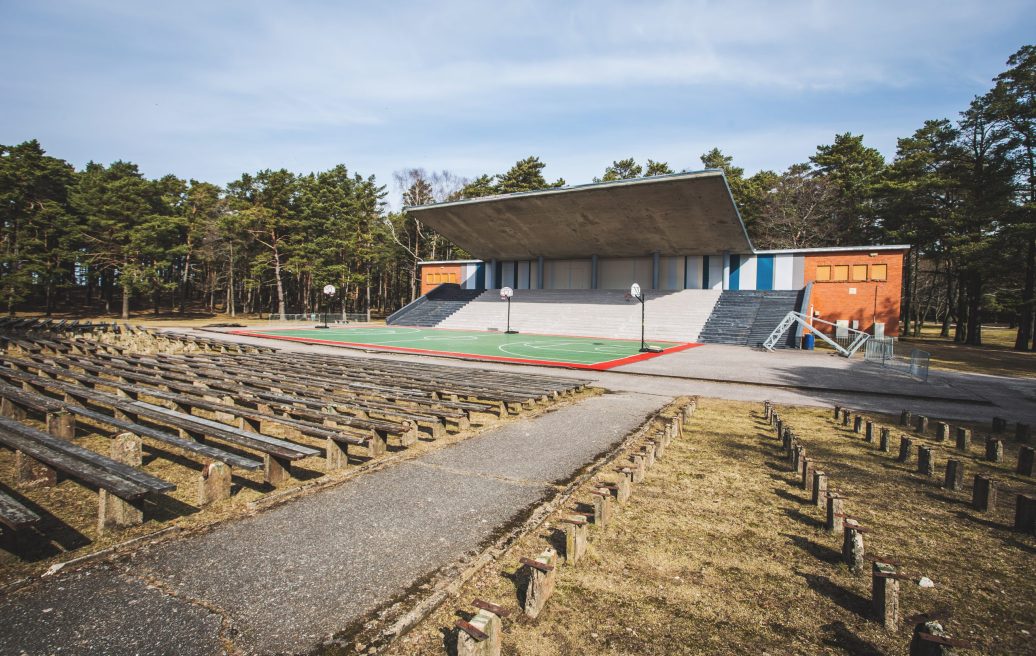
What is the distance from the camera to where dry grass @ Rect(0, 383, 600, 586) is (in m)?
3.40

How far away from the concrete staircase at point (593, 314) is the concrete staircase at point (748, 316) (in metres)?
0.75

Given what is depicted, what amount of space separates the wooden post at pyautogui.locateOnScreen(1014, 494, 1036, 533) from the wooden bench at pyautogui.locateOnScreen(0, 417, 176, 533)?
23.6 feet

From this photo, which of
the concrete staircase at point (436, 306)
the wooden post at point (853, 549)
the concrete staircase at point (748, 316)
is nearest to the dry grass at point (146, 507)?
the wooden post at point (853, 549)

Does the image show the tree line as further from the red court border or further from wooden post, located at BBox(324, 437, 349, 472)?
wooden post, located at BBox(324, 437, 349, 472)

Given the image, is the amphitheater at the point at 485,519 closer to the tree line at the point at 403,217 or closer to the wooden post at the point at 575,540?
the wooden post at the point at 575,540

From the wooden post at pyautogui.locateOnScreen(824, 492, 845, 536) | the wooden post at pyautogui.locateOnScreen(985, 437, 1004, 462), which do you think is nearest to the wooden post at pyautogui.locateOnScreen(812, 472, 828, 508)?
the wooden post at pyautogui.locateOnScreen(824, 492, 845, 536)

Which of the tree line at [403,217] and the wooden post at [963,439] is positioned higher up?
the tree line at [403,217]

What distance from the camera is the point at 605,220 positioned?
3316 centimetres

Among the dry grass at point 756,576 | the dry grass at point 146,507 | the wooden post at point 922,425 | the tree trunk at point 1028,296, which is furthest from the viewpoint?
the tree trunk at point 1028,296

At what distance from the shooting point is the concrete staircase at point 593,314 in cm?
3081

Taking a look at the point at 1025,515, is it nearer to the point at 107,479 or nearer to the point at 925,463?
the point at 925,463

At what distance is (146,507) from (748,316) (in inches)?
1255

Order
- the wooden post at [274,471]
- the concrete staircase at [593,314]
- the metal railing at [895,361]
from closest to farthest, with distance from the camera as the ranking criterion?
the wooden post at [274,471], the metal railing at [895,361], the concrete staircase at [593,314]

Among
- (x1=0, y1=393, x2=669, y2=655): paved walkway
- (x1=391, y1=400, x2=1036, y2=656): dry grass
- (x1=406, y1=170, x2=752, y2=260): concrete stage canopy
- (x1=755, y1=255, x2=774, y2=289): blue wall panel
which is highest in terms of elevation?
(x1=406, y1=170, x2=752, y2=260): concrete stage canopy
